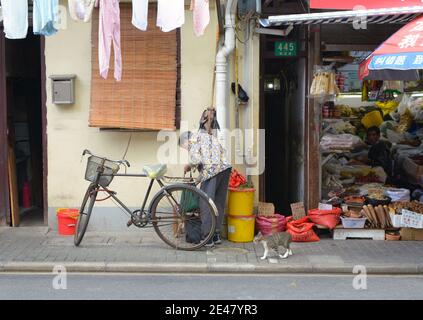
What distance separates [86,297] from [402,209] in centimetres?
496

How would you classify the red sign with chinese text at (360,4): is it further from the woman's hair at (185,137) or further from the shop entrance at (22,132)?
the shop entrance at (22,132)

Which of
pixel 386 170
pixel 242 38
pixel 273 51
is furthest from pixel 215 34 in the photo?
pixel 386 170

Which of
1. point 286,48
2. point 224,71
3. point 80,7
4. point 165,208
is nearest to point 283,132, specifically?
point 286,48

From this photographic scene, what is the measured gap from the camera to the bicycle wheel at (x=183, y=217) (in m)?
8.12

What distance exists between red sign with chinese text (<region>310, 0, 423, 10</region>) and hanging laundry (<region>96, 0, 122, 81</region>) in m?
2.73

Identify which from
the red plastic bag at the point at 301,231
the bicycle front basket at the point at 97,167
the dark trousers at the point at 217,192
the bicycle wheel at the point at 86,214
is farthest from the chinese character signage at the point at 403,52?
the bicycle wheel at the point at 86,214

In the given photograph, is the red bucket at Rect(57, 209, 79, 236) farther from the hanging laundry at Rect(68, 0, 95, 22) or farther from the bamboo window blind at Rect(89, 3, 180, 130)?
the hanging laundry at Rect(68, 0, 95, 22)

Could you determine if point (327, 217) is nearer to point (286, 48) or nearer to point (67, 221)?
point (286, 48)

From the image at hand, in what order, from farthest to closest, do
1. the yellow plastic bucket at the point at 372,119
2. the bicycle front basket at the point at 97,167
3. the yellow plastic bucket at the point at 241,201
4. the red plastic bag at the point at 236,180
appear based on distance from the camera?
the yellow plastic bucket at the point at 372,119
the red plastic bag at the point at 236,180
the yellow plastic bucket at the point at 241,201
the bicycle front basket at the point at 97,167

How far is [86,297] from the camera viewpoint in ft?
20.8

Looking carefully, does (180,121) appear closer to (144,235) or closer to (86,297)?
(144,235)

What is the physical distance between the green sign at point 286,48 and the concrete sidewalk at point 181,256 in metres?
2.98

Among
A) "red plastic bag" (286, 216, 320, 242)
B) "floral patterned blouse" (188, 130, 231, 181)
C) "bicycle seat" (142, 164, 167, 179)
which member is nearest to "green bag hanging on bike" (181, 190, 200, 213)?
"floral patterned blouse" (188, 130, 231, 181)

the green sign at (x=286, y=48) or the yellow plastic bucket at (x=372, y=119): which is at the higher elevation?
the green sign at (x=286, y=48)
